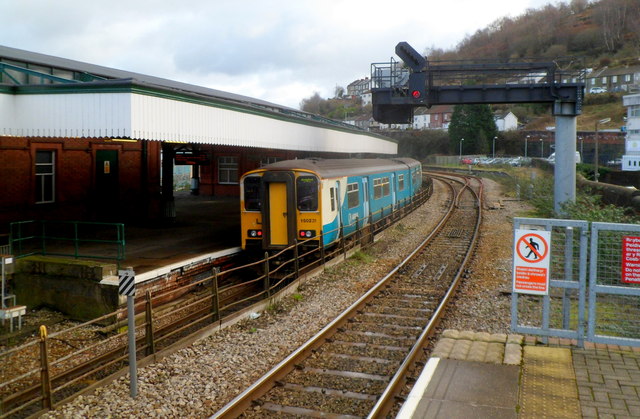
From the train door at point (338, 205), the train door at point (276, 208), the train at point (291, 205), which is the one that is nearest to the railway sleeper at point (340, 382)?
the train at point (291, 205)

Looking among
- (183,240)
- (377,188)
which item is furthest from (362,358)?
(377,188)

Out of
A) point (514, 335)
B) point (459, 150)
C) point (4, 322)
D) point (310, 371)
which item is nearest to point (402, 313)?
point (514, 335)

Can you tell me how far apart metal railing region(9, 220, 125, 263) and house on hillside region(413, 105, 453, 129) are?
305ft

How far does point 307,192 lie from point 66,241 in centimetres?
684

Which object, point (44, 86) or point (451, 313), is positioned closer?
point (451, 313)

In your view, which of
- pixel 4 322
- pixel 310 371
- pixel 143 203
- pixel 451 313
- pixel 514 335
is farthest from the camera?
pixel 143 203

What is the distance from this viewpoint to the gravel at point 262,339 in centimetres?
664

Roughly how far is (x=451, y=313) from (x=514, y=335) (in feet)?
6.82

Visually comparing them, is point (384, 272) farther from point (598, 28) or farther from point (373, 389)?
point (598, 28)

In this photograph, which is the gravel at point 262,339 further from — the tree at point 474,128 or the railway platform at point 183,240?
the tree at point 474,128

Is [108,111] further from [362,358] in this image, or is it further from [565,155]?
[565,155]

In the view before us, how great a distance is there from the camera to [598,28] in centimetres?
11050

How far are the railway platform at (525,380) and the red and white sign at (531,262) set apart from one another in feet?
2.77

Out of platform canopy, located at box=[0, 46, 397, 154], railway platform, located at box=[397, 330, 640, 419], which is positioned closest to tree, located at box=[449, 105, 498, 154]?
platform canopy, located at box=[0, 46, 397, 154]
